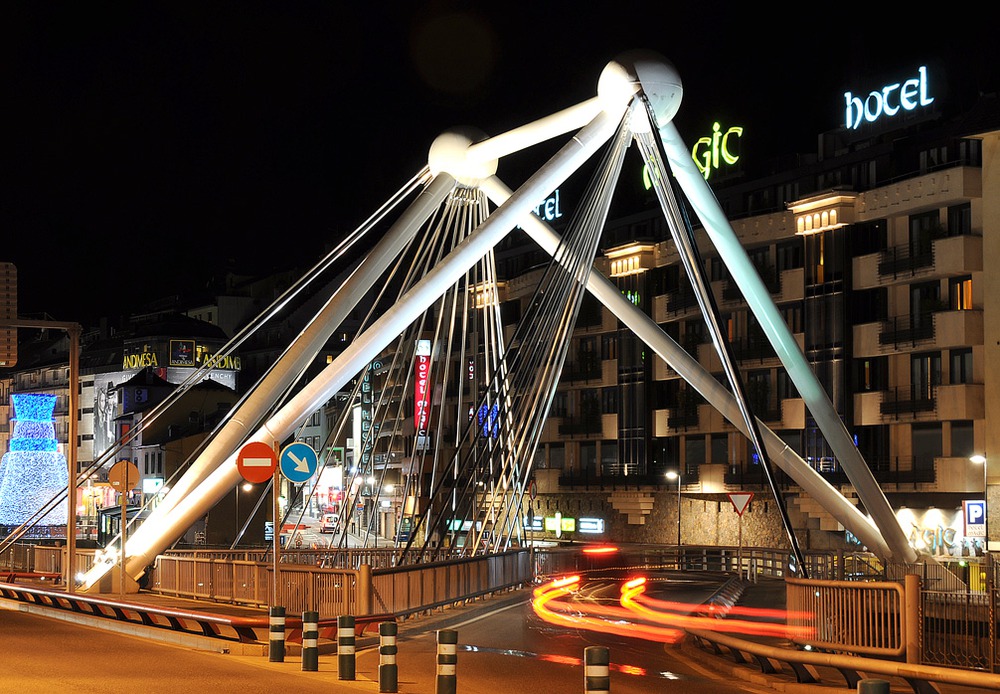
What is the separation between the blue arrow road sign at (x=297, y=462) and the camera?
67.5 feet

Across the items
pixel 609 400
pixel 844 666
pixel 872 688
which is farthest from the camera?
pixel 609 400

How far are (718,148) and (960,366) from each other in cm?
1990

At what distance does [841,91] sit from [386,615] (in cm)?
5010

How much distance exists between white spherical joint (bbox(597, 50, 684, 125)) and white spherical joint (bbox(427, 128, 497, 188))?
4.85 meters

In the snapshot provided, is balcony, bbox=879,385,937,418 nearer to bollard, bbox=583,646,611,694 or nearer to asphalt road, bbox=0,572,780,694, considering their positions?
asphalt road, bbox=0,572,780,694

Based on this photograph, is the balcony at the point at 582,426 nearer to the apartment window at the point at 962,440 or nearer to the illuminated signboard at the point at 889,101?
the illuminated signboard at the point at 889,101

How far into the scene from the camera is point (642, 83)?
29.5 m

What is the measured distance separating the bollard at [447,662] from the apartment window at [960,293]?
4644 centimetres

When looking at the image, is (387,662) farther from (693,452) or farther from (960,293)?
(693,452)

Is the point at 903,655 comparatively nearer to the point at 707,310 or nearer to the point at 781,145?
Result: the point at 707,310

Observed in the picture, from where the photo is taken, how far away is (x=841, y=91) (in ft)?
223

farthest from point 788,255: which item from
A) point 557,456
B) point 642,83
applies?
point 642,83

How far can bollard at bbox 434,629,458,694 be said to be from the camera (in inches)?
577

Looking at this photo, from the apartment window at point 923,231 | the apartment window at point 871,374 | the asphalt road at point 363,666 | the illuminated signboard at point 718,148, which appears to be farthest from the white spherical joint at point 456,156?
the illuminated signboard at point 718,148
